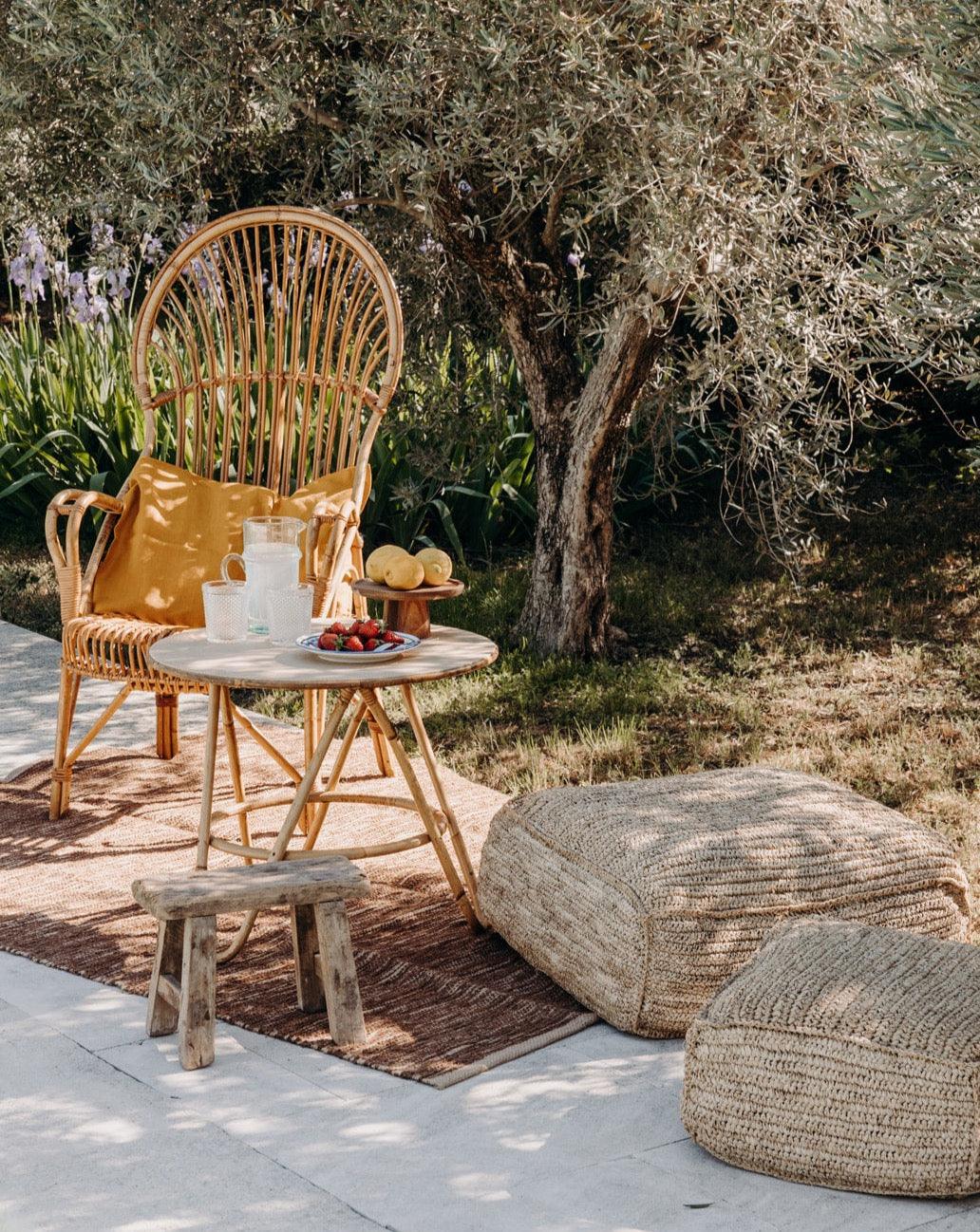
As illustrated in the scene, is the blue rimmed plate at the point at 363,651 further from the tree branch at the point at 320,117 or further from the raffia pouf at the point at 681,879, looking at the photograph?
the tree branch at the point at 320,117

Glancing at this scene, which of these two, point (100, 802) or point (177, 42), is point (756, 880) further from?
point (177, 42)

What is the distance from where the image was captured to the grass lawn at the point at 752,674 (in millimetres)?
4363

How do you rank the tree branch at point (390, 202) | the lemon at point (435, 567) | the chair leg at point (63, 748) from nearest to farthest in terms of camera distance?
the lemon at point (435, 567)
the chair leg at point (63, 748)
the tree branch at point (390, 202)

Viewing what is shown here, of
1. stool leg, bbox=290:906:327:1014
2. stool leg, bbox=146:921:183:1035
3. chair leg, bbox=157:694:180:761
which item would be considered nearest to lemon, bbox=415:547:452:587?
stool leg, bbox=290:906:327:1014

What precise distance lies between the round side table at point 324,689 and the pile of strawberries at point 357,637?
1.3 inches

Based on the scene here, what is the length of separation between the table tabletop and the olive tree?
44.2 inches

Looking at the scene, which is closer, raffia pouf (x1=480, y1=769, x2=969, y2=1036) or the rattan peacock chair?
raffia pouf (x1=480, y1=769, x2=969, y2=1036)

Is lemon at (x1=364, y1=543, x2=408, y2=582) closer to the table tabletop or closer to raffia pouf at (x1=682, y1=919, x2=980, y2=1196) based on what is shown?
the table tabletop

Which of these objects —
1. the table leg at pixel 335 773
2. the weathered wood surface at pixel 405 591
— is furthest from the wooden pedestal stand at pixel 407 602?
the table leg at pixel 335 773

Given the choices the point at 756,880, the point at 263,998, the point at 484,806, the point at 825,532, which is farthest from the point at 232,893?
the point at 825,532

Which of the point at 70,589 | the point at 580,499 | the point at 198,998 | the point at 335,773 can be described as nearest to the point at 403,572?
the point at 335,773

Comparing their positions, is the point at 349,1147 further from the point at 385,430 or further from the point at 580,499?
the point at 385,430

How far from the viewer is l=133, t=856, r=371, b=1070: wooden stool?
2596mm

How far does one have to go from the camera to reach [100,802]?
4.00 meters
